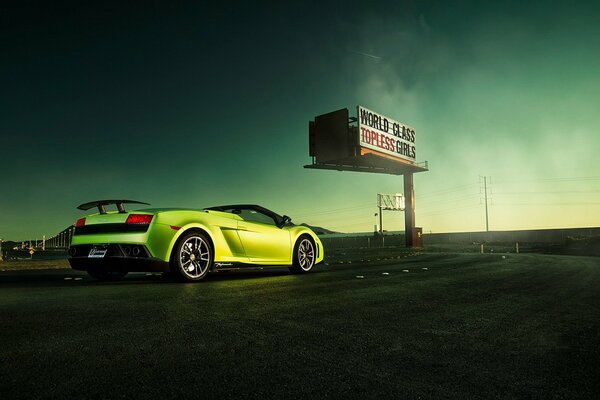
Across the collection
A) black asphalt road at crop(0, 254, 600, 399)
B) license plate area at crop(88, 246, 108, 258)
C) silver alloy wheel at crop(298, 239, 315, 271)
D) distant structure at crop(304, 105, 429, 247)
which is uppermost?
distant structure at crop(304, 105, 429, 247)

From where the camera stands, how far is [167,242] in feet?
22.5

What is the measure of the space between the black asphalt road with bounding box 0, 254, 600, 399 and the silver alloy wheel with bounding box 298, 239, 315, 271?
154 inches

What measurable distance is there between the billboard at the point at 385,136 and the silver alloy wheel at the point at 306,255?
32614 mm

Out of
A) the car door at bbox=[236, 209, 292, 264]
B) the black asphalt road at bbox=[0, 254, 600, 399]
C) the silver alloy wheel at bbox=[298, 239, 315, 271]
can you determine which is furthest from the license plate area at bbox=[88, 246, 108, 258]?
the silver alloy wheel at bbox=[298, 239, 315, 271]

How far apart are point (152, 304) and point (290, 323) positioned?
6.01ft

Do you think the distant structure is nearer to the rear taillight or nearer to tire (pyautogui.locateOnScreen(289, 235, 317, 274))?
tire (pyautogui.locateOnScreen(289, 235, 317, 274))

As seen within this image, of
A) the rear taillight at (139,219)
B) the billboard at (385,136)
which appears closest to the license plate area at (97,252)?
the rear taillight at (139,219)

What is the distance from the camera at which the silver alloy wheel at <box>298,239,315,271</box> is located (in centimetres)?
935

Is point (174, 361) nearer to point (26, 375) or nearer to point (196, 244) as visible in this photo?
point (26, 375)

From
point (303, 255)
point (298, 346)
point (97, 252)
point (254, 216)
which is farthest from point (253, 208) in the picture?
point (298, 346)

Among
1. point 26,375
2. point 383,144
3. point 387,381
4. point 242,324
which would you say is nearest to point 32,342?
point 26,375

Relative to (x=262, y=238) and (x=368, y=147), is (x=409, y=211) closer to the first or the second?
(x=368, y=147)

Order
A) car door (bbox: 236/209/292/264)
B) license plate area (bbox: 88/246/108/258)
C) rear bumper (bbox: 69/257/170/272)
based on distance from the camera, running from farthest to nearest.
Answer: car door (bbox: 236/209/292/264) → license plate area (bbox: 88/246/108/258) → rear bumper (bbox: 69/257/170/272)

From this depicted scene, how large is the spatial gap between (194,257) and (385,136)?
39456 millimetres
